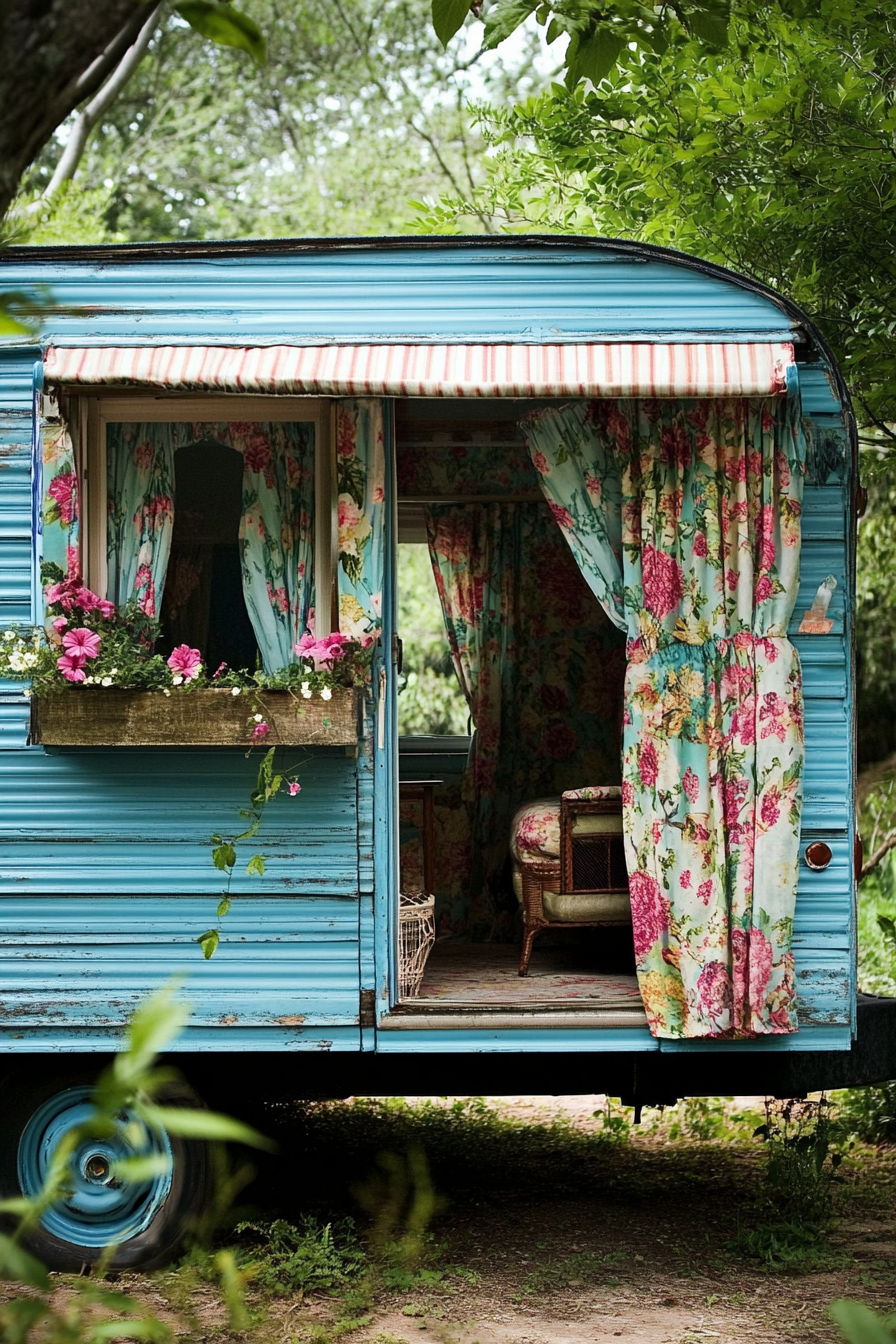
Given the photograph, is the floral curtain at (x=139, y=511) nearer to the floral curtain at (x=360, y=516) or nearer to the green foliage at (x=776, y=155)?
the floral curtain at (x=360, y=516)

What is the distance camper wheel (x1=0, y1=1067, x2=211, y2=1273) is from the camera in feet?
14.3

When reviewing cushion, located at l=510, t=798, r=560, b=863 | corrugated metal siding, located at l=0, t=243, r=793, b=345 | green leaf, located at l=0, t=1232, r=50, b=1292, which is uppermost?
corrugated metal siding, located at l=0, t=243, r=793, b=345

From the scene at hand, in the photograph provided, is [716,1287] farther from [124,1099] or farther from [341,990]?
[124,1099]

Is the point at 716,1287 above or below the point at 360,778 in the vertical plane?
below

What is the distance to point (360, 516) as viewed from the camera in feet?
14.3

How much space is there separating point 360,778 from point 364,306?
1536mm

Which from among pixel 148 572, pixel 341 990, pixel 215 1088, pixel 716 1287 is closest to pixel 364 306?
pixel 148 572

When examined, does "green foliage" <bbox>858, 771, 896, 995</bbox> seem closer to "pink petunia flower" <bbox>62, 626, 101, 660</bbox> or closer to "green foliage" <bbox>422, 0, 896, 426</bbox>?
"green foliage" <bbox>422, 0, 896, 426</bbox>

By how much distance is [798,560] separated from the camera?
14.2 feet

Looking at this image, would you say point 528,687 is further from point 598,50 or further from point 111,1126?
point 111,1126

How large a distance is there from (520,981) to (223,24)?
3.95 m

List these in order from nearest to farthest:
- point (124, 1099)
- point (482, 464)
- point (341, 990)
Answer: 1. point (124, 1099)
2. point (341, 990)
3. point (482, 464)

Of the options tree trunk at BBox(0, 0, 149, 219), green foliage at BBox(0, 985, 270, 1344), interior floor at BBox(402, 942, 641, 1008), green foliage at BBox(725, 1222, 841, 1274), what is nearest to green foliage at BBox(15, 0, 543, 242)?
interior floor at BBox(402, 942, 641, 1008)

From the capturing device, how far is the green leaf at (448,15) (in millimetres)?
2742
